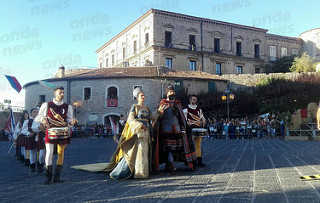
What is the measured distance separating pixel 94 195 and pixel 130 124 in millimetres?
2041

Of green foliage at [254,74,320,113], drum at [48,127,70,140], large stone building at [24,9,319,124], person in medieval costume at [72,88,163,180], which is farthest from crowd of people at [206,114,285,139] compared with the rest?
drum at [48,127,70,140]

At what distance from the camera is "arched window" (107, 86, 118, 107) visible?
35.1 metres

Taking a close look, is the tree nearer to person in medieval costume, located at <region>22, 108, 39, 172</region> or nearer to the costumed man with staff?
person in medieval costume, located at <region>22, 108, 39, 172</region>

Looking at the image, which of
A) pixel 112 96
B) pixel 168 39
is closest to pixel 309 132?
pixel 112 96

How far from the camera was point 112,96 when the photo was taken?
3528 cm

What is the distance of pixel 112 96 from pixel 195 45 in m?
16.9

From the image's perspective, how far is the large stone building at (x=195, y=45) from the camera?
4394cm

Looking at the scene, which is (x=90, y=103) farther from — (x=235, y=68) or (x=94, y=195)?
(x=94, y=195)

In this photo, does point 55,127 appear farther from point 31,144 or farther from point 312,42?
point 312,42

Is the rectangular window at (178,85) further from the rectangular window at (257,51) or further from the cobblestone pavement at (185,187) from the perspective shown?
the cobblestone pavement at (185,187)

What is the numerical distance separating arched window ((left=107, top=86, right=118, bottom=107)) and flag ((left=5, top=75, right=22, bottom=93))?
1370 centimetres

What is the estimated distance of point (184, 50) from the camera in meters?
44.8

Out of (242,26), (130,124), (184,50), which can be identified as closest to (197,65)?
(184,50)

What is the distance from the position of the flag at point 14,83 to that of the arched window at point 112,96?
13.7m
